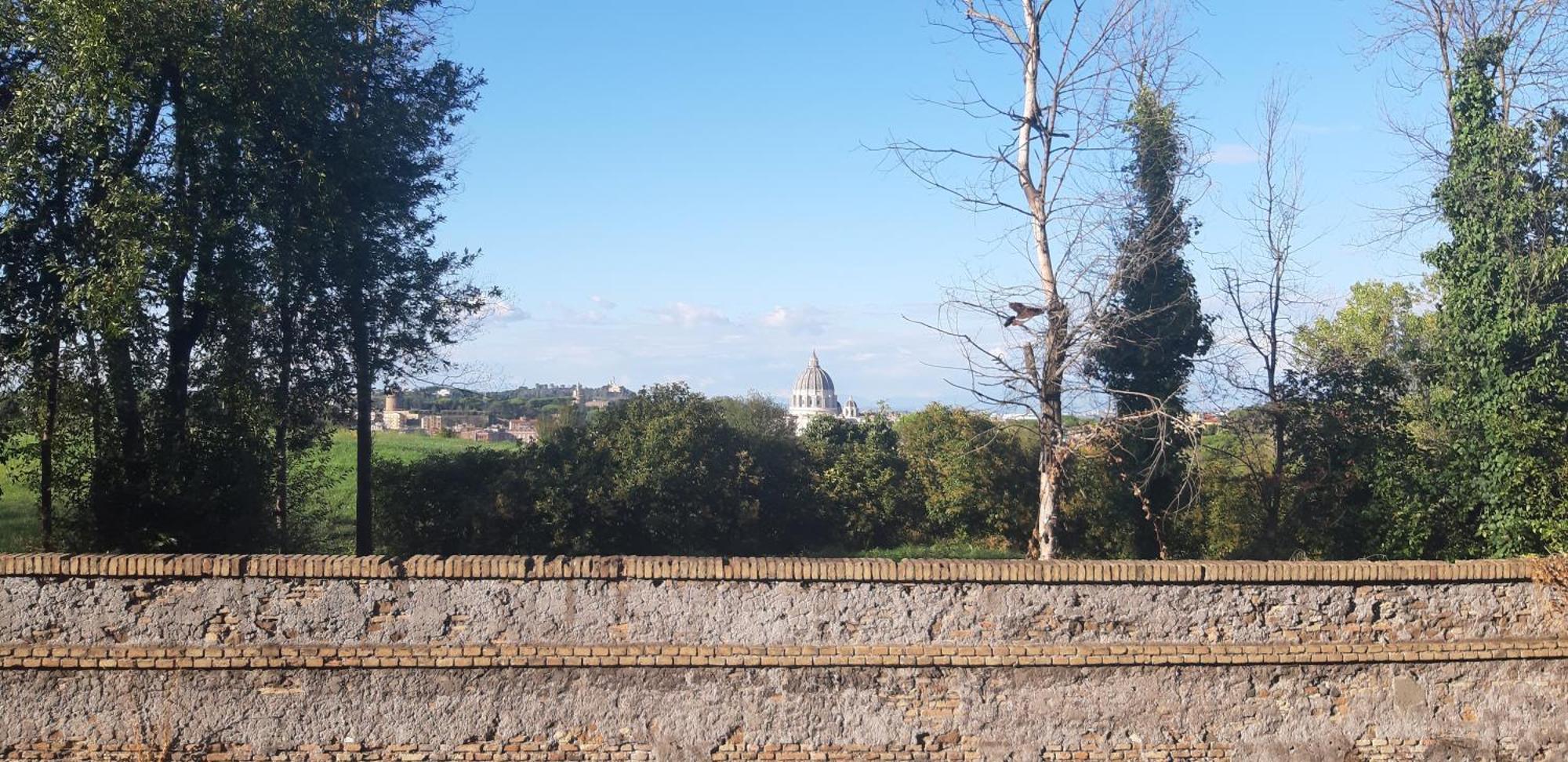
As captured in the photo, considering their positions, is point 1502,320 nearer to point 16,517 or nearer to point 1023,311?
point 1023,311

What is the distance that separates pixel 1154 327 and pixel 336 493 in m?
13.7

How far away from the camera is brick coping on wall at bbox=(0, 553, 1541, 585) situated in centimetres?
745

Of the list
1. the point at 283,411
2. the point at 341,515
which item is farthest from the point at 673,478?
the point at 341,515

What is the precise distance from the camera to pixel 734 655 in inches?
300

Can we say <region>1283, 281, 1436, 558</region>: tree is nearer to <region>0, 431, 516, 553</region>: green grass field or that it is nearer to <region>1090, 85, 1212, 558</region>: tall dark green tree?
<region>1090, 85, 1212, 558</region>: tall dark green tree

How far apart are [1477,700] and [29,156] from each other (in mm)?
13003

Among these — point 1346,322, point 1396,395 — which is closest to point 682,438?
point 1396,395

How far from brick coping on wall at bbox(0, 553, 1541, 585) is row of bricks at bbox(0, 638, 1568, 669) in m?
0.49

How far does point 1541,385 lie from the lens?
380 inches

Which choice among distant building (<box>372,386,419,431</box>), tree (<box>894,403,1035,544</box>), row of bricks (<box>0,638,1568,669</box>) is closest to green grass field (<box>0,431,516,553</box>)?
distant building (<box>372,386,419,431</box>)

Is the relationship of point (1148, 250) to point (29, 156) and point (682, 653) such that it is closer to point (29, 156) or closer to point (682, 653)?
point (682, 653)

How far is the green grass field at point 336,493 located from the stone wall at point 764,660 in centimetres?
371

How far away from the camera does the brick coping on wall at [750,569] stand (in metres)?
7.45

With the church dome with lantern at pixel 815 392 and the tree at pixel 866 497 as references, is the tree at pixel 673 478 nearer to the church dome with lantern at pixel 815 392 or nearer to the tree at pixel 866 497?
the tree at pixel 866 497
